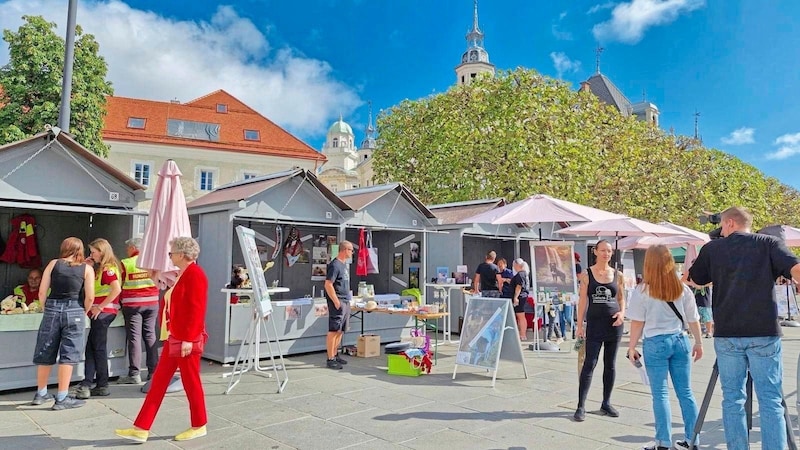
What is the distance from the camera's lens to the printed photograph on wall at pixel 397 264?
11.3 m

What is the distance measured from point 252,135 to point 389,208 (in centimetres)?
2614

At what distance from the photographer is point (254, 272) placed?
6.42m

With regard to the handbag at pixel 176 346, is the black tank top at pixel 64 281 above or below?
above

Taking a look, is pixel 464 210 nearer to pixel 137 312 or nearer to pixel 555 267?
pixel 555 267

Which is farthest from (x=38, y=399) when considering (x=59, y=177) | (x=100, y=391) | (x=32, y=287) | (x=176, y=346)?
(x=32, y=287)

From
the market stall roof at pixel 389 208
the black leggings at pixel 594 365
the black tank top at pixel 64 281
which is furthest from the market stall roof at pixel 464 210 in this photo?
the black tank top at pixel 64 281

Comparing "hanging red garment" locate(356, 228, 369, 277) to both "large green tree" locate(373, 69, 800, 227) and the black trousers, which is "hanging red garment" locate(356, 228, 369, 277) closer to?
the black trousers

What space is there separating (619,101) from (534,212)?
5615cm

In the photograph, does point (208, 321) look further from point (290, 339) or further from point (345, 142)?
point (345, 142)

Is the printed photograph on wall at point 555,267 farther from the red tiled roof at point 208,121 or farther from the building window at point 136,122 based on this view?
the building window at point 136,122

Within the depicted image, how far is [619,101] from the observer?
59062mm

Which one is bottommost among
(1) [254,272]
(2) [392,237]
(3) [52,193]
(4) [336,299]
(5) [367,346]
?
(5) [367,346]

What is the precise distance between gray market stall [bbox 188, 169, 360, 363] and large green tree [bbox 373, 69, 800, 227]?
8586mm

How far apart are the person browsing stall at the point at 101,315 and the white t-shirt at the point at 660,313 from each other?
17.2 ft
